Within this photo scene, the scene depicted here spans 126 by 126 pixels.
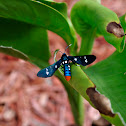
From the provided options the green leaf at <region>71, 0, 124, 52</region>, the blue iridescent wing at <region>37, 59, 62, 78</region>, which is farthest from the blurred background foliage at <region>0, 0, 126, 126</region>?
the blue iridescent wing at <region>37, 59, 62, 78</region>

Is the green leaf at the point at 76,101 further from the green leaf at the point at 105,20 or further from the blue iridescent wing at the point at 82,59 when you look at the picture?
the green leaf at the point at 105,20

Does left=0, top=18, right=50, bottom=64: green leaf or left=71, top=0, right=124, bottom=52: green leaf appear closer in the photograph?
left=71, top=0, right=124, bottom=52: green leaf

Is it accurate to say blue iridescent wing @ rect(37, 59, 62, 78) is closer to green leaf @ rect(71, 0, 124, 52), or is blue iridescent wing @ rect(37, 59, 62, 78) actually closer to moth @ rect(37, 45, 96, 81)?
moth @ rect(37, 45, 96, 81)

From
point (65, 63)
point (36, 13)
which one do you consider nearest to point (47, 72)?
point (65, 63)

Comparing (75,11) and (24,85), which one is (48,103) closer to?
(24,85)

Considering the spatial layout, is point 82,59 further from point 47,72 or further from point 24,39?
point 24,39

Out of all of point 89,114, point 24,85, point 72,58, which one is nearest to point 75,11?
point 72,58

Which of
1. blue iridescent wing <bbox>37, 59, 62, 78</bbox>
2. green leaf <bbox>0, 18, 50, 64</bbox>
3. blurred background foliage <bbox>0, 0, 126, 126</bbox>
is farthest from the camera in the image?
green leaf <bbox>0, 18, 50, 64</bbox>
